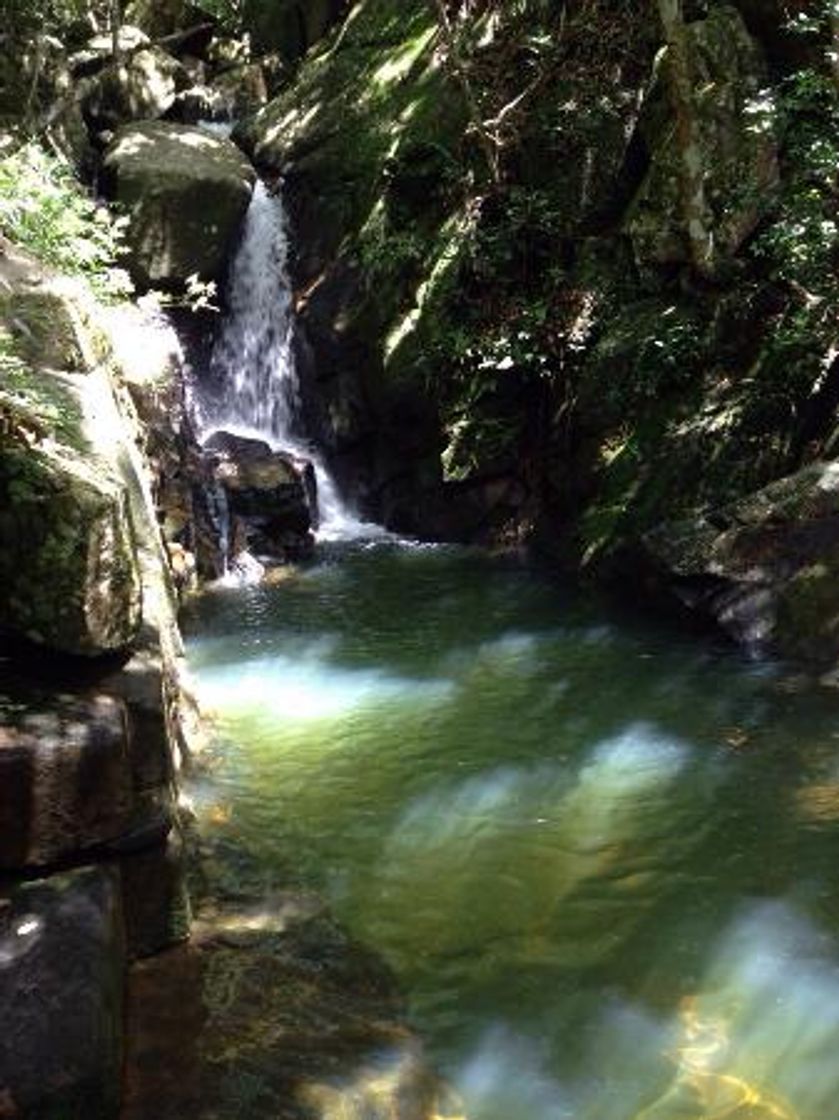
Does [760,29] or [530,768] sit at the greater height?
[760,29]

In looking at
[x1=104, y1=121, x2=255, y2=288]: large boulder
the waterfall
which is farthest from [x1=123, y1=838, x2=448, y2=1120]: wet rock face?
[x1=104, y1=121, x2=255, y2=288]: large boulder

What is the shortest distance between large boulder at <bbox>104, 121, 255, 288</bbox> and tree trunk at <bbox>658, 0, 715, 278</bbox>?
312 inches

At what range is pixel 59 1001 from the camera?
3.95 m

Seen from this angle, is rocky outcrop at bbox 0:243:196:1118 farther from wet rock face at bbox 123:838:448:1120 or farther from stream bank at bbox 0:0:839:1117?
wet rock face at bbox 123:838:448:1120

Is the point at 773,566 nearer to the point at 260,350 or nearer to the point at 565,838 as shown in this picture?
the point at 565,838

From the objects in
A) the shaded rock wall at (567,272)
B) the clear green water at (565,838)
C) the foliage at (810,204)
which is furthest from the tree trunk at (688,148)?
the clear green water at (565,838)

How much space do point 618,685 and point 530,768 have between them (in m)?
1.69

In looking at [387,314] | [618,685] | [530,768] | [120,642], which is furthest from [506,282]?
[120,642]

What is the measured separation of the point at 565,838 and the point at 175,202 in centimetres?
1314

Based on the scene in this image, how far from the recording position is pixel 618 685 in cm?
895

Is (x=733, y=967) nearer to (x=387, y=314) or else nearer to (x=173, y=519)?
(x=173, y=519)

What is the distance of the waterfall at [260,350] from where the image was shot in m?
17.0

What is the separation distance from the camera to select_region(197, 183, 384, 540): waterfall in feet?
55.9

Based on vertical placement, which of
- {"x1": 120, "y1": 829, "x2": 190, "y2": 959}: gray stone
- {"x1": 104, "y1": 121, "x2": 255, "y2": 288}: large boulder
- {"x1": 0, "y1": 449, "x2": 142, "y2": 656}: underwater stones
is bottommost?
{"x1": 120, "y1": 829, "x2": 190, "y2": 959}: gray stone
